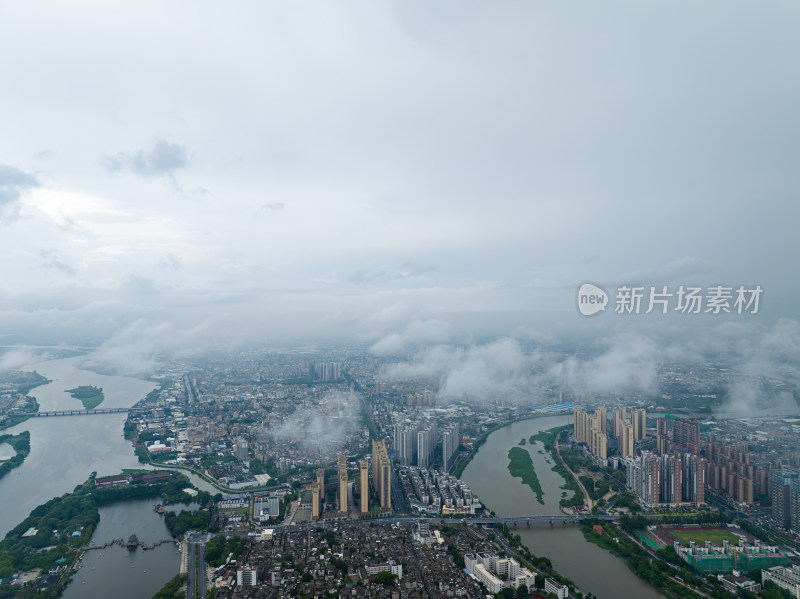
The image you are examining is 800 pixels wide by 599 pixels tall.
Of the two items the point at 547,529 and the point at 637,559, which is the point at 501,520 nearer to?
the point at 547,529

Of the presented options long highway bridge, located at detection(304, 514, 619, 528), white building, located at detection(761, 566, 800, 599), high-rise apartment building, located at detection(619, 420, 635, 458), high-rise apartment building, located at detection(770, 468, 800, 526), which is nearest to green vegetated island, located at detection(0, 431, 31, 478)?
long highway bridge, located at detection(304, 514, 619, 528)

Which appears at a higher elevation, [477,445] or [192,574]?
[192,574]

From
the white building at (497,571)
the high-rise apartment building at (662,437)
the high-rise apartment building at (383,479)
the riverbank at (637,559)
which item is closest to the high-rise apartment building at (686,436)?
the high-rise apartment building at (662,437)

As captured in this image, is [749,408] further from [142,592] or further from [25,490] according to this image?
[25,490]

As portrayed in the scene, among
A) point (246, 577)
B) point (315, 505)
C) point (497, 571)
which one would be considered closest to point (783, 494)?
point (497, 571)

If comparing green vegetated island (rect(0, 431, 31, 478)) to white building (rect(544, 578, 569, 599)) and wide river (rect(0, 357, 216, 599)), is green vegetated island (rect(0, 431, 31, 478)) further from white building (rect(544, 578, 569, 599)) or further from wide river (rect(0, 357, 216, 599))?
white building (rect(544, 578, 569, 599))

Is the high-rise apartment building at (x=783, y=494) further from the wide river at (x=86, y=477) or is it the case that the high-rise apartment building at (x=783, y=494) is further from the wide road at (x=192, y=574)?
the wide river at (x=86, y=477)
